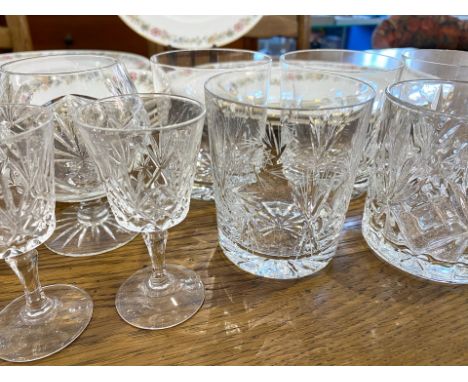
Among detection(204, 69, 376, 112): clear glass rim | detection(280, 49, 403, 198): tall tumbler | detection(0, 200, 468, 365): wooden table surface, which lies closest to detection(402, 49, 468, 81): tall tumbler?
detection(280, 49, 403, 198): tall tumbler

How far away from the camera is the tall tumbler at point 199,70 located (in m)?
0.55

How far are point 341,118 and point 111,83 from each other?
0.98ft

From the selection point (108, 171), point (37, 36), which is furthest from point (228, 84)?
point (37, 36)

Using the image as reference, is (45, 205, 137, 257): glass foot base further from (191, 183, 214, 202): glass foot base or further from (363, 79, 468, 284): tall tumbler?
(363, 79, 468, 284): tall tumbler

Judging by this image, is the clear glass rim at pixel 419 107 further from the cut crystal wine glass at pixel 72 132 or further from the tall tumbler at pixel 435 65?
the cut crystal wine glass at pixel 72 132

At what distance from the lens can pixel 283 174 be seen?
447 mm

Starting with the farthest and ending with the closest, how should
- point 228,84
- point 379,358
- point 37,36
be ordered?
1. point 37,36
2. point 228,84
3. point 379,358

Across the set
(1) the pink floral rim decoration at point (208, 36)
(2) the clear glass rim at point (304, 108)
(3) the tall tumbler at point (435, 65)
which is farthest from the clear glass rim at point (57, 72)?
(1) the pink floral rim decoration at point (208, 36)

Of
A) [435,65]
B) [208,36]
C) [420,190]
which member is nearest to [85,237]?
[420,190]

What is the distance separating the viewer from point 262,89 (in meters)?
0.55

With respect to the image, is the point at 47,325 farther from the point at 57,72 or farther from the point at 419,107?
the point at 419,107

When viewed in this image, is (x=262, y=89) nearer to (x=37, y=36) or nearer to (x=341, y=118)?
(x=341, y=118)

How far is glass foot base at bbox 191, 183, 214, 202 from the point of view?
0.59 meters

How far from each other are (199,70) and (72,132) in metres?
0.18
